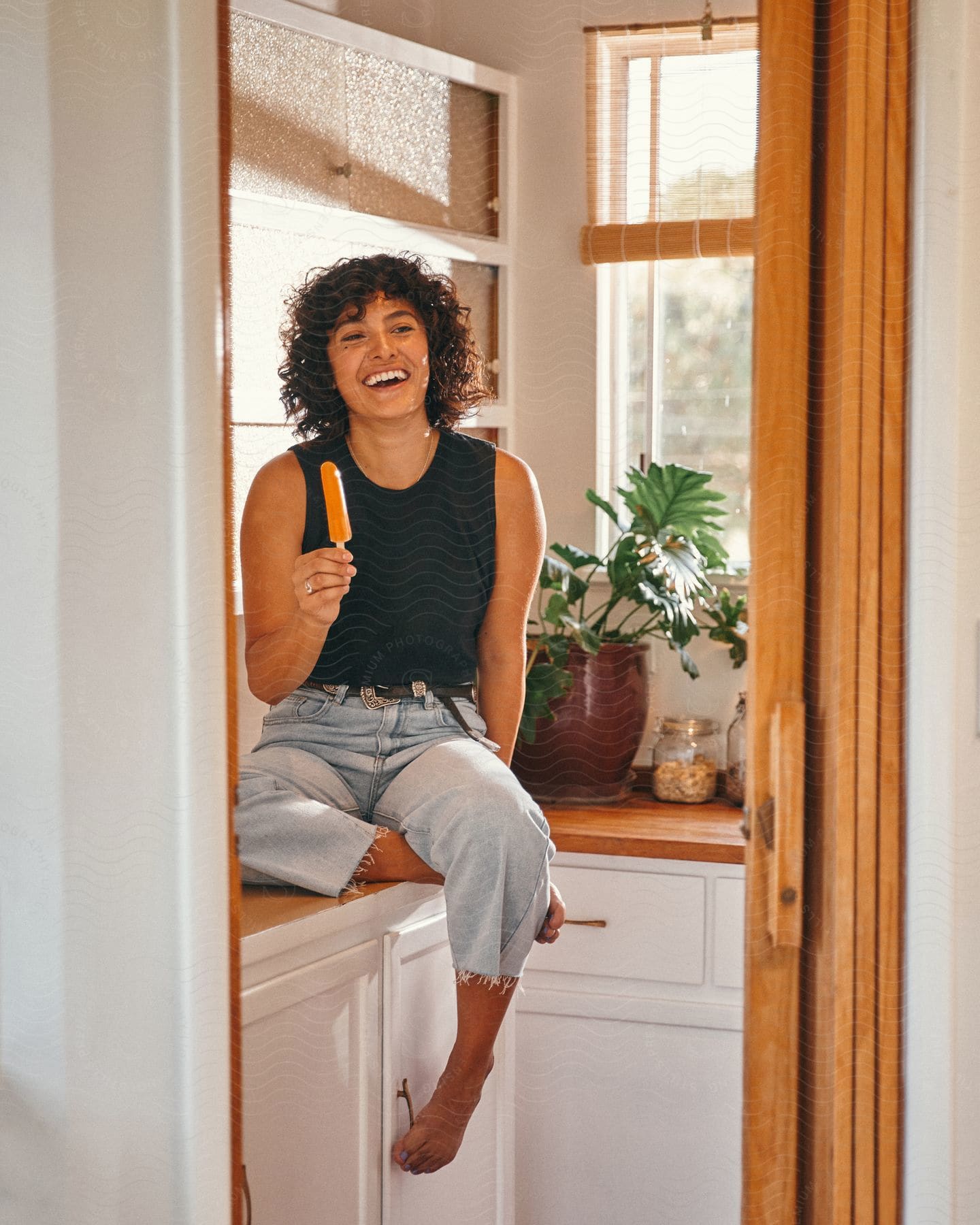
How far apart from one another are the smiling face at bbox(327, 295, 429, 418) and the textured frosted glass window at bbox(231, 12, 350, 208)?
10 centimetres

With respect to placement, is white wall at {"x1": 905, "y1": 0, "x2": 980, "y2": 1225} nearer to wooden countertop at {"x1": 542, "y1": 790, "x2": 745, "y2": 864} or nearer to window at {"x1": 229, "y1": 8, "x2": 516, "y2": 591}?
wooden countertop at {"x1": 542, "y1": 790, "x2": 745, "y2": 864}

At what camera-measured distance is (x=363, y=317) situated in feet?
3.59

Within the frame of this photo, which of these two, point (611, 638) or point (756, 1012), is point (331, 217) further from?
point (756, 1012)

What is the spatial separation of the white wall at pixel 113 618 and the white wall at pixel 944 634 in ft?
1.62

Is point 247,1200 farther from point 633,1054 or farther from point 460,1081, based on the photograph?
point 633,1054

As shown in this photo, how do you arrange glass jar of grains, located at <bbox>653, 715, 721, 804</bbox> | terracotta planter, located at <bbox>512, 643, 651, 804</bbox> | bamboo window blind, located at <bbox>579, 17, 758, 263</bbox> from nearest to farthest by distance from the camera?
bamboo window blind, located at <bbox>579, 17, 758, 263</bbox> < glass jar of grains, located at <bbox>653, 715, 721, 804</bbox> < terracotta planter, located at <bbox>512, 643, 651, 804</bbox>

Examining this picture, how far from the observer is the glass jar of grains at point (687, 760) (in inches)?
42.2

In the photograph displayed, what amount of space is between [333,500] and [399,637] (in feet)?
0.47

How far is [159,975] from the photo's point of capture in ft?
3.16

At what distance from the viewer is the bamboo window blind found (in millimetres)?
967

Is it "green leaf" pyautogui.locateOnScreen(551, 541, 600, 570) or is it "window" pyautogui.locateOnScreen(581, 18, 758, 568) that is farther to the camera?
"green leaf" pyautogui.locateOnScreen(551, 541, 600, 570)

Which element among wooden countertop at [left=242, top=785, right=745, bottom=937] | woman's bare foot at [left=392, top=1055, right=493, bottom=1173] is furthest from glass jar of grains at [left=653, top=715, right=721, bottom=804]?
woman's bare foot at [left=392, top=1055, right=493, bottom=1173]

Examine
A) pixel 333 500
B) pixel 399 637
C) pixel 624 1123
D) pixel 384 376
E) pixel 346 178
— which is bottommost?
pixel 624 1123

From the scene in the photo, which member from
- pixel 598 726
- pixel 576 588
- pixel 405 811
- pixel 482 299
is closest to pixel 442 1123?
pixel 405 811
